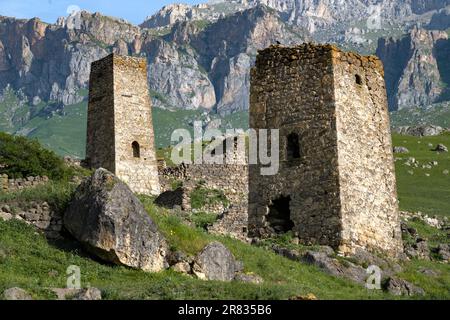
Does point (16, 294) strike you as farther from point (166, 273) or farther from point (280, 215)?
point (280, 215)

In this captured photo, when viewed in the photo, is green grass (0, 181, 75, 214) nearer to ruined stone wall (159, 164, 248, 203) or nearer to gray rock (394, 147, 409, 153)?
ruined stone wall (159, 164, 248, 203)

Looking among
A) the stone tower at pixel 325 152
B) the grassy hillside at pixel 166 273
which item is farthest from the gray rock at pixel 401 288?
the stone tower at pixel 325 152

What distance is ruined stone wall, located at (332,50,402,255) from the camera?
80.2 feet

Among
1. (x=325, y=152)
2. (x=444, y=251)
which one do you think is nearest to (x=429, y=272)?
(x=325, y=152)

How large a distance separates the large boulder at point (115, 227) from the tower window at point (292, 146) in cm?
708

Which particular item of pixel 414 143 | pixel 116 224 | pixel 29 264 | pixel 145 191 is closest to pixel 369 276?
pixel 116 224

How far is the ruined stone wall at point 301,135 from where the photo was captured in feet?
80.0

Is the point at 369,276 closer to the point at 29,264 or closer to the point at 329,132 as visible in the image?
the point at 329,132

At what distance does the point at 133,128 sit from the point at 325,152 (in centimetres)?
1853

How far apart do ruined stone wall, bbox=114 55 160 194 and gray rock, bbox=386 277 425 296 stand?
68.6ft

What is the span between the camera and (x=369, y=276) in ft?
72.8

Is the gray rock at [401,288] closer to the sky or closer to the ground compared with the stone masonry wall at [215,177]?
closer to the ground

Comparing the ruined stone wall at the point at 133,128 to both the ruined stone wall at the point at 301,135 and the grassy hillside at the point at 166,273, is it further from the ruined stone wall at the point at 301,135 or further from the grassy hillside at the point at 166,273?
the grassy hillside at the point at 166,273
